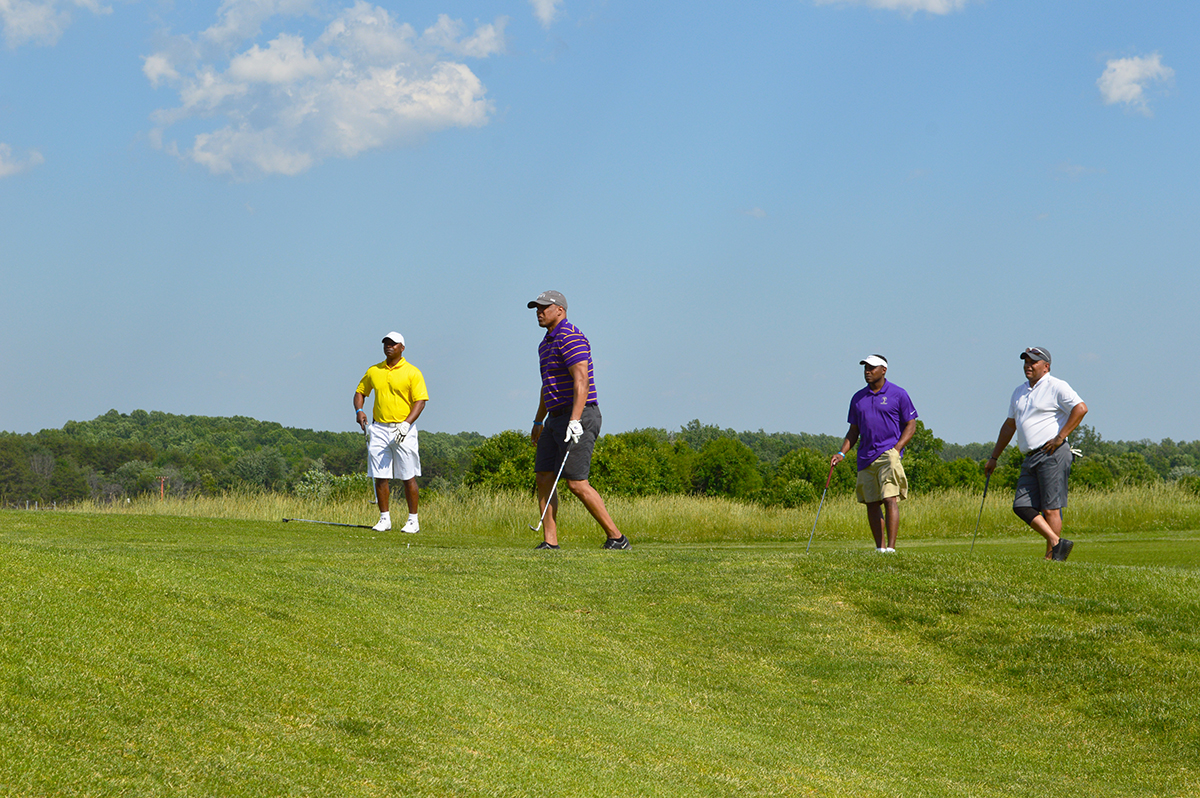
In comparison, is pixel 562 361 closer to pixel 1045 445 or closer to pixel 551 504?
pixel 551 504

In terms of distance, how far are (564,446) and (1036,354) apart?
167 inches

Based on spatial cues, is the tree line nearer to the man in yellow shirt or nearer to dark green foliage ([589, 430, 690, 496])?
dark green foliage ([589, 430, 690, 496])

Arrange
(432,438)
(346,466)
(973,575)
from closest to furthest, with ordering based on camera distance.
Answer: (973,575)
(346,466)
(432,438)

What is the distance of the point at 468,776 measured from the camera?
12.0 ft

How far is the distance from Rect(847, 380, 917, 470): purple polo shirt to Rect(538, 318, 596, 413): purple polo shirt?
8.97 ft

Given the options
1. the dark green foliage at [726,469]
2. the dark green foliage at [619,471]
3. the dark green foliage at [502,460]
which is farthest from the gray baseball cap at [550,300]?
the dark green foliage at [726,469]

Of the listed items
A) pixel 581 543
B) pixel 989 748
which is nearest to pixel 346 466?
pixel 581 543

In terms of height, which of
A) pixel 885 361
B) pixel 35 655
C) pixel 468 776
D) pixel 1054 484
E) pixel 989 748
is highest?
pixel 885 361

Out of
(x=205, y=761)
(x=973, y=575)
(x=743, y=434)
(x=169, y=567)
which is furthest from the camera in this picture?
(x=743, y=434)

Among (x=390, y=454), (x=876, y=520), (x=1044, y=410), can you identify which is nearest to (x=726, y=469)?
(x=390, y=454)

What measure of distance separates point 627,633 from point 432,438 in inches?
3876

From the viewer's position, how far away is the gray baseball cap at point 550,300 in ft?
30.7

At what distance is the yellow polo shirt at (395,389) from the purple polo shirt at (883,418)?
4.88m

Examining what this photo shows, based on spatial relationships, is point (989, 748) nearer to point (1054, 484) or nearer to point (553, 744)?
point (553, 744)
